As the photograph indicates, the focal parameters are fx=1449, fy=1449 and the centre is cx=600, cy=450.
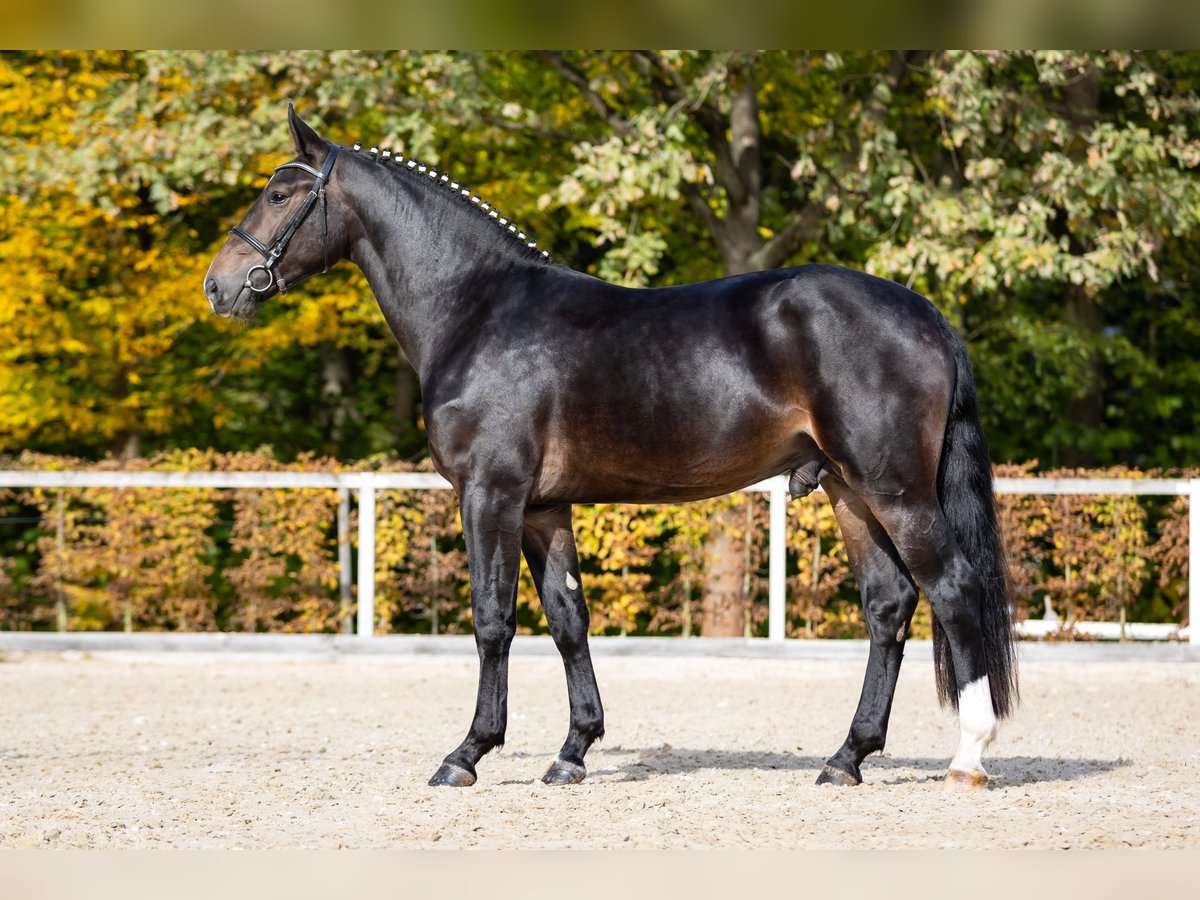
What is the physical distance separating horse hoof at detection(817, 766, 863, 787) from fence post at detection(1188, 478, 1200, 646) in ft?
19.2

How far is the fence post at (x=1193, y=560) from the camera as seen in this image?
1048 cm

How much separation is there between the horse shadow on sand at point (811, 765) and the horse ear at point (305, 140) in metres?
2.78

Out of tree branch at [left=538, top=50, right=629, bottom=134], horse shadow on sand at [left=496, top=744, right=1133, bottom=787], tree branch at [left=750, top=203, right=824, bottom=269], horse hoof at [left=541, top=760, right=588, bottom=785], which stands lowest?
horse shadow on sand at [left=496, top=744, right=1133, bottom=787]

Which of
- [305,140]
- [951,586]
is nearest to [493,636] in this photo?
[951,586]

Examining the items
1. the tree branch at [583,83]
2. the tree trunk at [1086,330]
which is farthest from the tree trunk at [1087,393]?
the tree branch at [583,83]

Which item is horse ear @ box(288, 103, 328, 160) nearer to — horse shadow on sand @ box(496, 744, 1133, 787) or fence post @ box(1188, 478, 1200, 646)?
horse shadow on sand @ box(496, 744, 1133, 787)

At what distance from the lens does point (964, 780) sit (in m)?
5.41

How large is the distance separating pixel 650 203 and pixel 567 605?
8361 millimetres

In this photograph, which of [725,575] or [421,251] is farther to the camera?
[725,575]

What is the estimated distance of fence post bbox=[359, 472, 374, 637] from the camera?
11.2 meters

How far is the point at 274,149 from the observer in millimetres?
12461

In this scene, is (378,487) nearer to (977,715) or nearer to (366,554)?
(366,554)

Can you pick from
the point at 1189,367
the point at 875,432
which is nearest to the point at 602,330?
the point at 875,432

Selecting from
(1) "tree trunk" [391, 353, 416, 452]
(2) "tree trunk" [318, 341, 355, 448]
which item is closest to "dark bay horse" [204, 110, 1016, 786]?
(1) "tree trunk" [391, 353, 416, 452]
